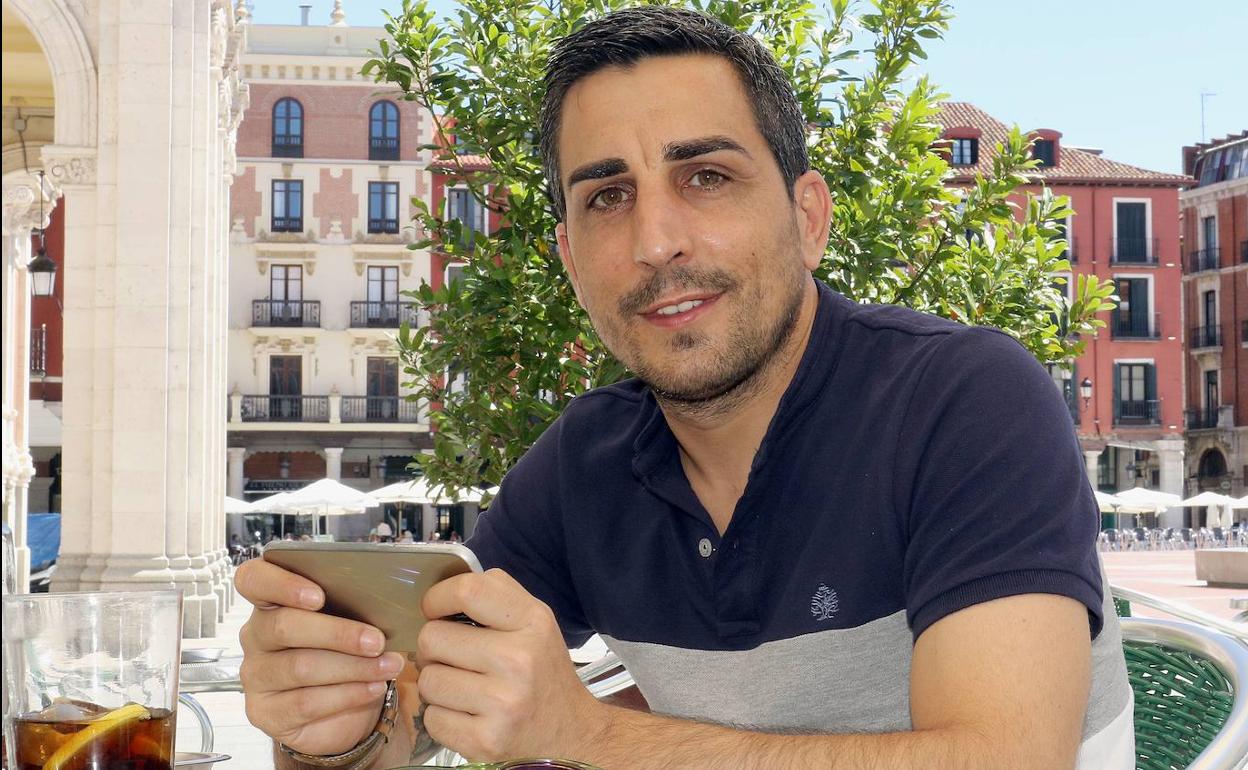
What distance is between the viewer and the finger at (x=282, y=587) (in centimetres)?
115

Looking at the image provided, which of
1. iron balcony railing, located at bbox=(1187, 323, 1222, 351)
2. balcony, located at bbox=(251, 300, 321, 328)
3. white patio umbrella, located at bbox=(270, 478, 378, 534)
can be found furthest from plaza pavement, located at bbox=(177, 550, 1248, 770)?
balcony, located at bbox=(251, 300, 321, 328)

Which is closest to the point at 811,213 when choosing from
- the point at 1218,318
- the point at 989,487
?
the point at 989,487

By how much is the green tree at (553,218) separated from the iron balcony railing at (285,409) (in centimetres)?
3128

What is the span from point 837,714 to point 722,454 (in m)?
0.35

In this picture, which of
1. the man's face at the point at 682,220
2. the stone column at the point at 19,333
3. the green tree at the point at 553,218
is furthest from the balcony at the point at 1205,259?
the man's face at the point at 682,220

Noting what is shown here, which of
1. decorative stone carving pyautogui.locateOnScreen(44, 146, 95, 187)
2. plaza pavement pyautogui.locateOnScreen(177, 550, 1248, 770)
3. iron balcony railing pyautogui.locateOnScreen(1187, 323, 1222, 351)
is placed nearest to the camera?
plaza pavement pyautogui.locateOnScreen(177, 550, 1248, 770)

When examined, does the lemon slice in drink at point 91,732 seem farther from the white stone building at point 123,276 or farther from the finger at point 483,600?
the white stone building at point 123,276

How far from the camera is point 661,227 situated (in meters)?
1.63

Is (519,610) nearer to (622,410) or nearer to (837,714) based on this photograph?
(837,714)

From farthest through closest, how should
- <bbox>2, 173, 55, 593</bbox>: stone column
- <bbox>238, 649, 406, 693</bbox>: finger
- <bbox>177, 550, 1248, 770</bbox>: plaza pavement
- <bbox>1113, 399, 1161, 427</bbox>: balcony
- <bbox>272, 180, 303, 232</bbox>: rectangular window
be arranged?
<bbox>1113, 399, 1161, 427</bbox>: balcony → <bbox>272, 180, 303, 232</bbox>: rectangular window → <bbox>2, 173, 55, 593</bbox>: stone column → <bbox>177, 550, 1248, 770</bbox>: plaza pavement → <bbox>238, 649, 406, 693</bbox>: finger

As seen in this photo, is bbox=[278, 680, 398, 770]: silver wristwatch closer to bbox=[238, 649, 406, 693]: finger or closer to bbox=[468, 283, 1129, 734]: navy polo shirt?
bbox=[238, 649, 406, 693]: finger

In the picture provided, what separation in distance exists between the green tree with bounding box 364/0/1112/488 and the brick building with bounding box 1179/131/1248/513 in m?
43.6

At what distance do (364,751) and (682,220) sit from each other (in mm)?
698

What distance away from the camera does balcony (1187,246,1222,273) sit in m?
45.8
